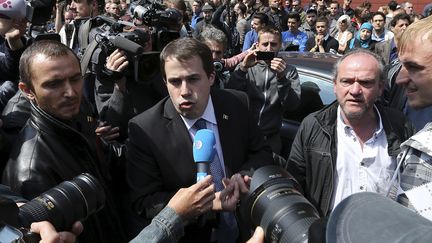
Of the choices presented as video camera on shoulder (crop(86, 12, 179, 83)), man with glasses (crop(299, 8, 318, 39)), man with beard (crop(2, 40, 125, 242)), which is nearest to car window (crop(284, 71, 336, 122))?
video camera on shoulder (crop(86, 12, 179, 83))

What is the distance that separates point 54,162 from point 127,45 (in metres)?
1.06

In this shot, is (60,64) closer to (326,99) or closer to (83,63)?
(83,63)

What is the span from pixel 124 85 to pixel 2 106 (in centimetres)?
70

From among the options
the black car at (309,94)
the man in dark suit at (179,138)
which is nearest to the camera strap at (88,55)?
the man in dark suit at (179,138)

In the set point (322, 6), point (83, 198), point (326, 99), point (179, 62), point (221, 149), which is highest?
point (179, 62)

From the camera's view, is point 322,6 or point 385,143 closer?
point 385,143

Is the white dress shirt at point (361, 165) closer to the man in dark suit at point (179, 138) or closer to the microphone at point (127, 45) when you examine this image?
the man in dark suit at point (179, 138)

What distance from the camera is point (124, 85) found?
3096mm

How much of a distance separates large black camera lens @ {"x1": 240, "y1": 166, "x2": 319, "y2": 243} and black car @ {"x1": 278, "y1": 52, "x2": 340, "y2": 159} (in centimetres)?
235

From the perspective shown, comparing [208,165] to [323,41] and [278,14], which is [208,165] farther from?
[278,14]

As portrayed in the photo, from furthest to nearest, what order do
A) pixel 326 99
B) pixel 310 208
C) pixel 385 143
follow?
pixel 326 99 < pixel 385 143 < pixel 310 208

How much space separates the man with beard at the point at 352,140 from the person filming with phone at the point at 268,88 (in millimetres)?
1013

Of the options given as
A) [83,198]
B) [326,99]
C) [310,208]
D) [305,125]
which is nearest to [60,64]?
[83,198]

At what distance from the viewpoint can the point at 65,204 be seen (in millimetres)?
1760
